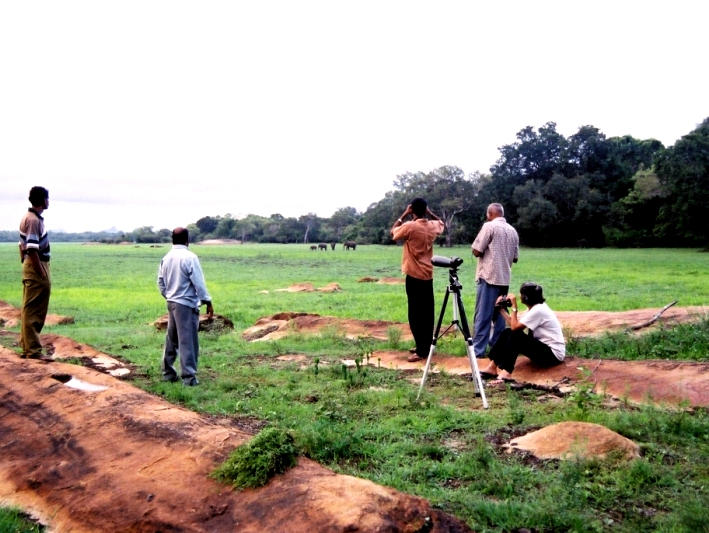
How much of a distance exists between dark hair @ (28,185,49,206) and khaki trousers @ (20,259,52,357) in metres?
0.61

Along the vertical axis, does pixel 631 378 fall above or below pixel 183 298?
below

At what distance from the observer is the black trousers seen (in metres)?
7.24

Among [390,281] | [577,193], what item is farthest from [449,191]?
[390,281]

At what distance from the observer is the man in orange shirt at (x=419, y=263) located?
715 cm

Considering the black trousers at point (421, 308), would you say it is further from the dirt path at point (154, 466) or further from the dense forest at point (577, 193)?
the dense forest at point (577, 193)

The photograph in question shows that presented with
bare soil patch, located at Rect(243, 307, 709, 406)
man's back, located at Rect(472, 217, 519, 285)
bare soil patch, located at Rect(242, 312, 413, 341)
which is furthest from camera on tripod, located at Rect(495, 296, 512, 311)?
bare soil patch, located at Rect(242, 312, 413, 341)

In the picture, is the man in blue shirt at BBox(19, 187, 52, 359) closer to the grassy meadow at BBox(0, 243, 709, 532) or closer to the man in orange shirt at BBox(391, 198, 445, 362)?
the grassy meadow at BBox(0, 243, 709, 532)

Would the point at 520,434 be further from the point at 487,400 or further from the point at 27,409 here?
the point at 27,409

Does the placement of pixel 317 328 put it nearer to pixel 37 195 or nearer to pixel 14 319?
pixel 37 195

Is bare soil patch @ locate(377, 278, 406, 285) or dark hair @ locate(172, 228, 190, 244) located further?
bare soil patch @ locate(377, 278, 406, 285)

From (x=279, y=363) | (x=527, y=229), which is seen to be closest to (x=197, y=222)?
(x=527, y=229)

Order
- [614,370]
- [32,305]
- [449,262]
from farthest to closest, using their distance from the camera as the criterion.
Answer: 1. [32,305]
2. [614,370]
3. [449,262]

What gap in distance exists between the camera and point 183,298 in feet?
20.9

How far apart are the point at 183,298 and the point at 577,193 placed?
5051 centimetres
